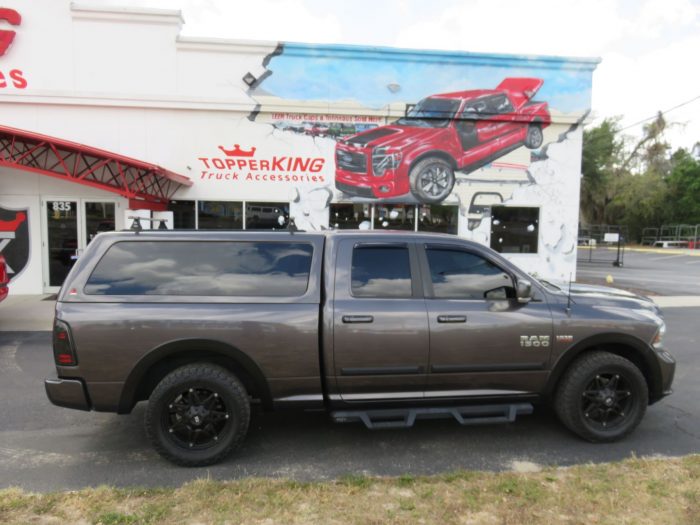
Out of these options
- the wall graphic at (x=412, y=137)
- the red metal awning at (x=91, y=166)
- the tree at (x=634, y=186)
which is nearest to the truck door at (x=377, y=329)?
the red metal awning at (x=91, y=166)

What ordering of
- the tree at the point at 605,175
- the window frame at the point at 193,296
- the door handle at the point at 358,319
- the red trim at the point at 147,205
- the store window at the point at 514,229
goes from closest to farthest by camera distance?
the window frame at the point at 193,296
the door handle at the point at 358,319
the red trim at the point at 147,205
the store window at the point at 514,229
the tree at the point at 605,175

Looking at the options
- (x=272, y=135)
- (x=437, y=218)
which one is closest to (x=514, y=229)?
(x=437, y=218)

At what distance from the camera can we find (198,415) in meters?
3.64

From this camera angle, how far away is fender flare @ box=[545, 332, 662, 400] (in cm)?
403

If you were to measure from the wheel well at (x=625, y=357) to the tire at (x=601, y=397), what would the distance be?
39mm

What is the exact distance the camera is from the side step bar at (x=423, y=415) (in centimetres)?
378

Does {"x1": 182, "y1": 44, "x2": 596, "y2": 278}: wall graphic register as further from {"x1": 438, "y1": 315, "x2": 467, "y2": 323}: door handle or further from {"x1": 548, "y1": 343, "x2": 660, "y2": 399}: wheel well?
{"x1": 548, "y1": 343, "x2": 660, "y2": 399}: wheel well

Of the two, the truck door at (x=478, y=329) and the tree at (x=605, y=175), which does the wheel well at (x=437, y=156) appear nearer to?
the truck door at (x=478, y=329)

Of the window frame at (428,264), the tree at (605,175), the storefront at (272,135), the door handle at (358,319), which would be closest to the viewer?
the door handle at (358,319)

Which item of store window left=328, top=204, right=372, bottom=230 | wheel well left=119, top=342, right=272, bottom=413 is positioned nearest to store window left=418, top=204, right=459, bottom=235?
store window left=328, top=204, right=372, bottom=230

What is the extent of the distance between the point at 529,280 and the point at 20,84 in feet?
41.7

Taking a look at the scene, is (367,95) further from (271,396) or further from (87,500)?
(87,500)

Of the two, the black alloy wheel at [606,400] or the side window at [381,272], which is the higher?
the side window at [381,272]

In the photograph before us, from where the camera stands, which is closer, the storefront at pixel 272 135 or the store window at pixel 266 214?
the storefront at pixel 272 135
